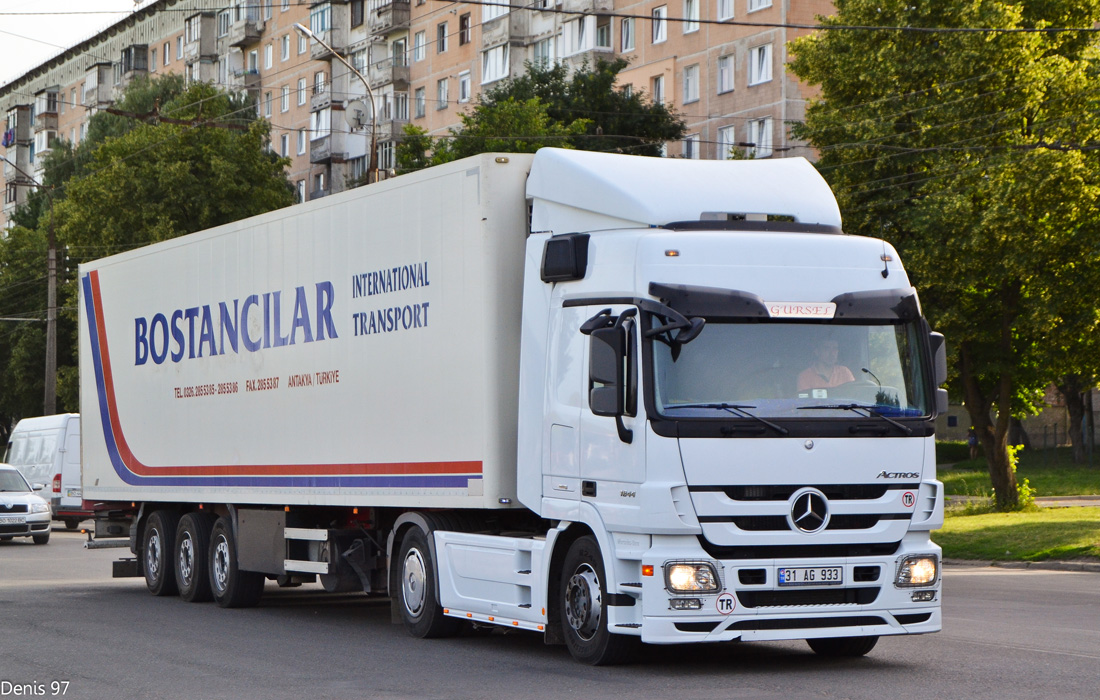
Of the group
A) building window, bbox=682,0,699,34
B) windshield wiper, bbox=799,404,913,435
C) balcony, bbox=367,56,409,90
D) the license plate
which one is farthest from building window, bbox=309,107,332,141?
the license plate

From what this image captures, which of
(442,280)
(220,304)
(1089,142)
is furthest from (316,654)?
(1089,142)

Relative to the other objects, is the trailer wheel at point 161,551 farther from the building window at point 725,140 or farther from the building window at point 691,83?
the building window at point 691,83

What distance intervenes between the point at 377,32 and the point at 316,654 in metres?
58.3

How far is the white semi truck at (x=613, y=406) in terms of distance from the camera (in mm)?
10219

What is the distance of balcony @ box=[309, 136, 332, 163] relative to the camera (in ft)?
220

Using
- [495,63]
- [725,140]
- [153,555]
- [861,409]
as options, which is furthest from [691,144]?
[861,409]

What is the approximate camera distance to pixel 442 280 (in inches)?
487

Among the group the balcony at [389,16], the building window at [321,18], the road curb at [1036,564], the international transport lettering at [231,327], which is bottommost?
the road curb at [1036,564]

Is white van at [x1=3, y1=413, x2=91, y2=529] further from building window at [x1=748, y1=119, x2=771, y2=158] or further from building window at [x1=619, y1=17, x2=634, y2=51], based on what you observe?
building window at [x1=619, y1=17, x2=634, y2=51]

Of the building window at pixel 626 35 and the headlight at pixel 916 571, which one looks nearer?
the headlight at pixel 916 571

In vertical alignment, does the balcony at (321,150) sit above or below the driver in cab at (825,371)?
above

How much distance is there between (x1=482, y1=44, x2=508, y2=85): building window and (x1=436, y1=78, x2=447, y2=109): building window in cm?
408

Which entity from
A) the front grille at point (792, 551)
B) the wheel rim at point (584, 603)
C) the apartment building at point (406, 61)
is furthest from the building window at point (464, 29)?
the front grille at point (792, 551)

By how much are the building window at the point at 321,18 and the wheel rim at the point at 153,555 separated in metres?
54.6
